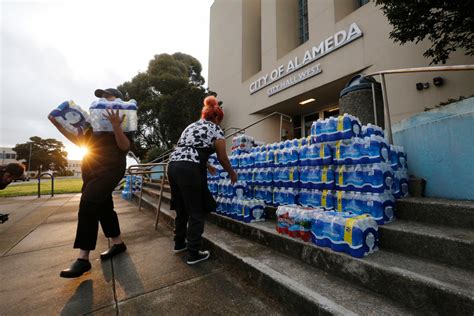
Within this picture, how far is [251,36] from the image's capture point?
454 inches

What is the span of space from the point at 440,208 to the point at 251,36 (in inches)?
465

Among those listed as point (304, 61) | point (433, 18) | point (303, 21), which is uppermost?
point (303, 21)

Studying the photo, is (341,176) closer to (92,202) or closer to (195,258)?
(195,258)

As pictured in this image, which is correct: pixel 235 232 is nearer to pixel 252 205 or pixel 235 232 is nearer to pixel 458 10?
pixel 252 205

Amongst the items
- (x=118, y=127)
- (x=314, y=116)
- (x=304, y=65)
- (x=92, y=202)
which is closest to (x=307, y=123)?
(x=314, y=116)

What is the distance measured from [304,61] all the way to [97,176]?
26.1ft

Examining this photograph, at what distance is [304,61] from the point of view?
8031mm

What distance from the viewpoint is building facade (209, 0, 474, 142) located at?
546 centimetres

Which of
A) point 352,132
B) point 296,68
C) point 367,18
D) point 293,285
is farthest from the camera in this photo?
point 296,68

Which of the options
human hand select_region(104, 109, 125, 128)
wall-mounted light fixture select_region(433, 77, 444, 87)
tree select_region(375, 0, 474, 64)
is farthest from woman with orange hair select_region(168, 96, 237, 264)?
wall-mounted light fixture select_region(433, 77, 444, 87)

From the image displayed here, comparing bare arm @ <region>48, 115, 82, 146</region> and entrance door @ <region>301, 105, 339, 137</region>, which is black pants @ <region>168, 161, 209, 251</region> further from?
entrance door @ <region>301, 105, 339, 137</region>

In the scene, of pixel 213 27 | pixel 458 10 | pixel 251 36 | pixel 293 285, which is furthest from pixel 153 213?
pixel 213 27

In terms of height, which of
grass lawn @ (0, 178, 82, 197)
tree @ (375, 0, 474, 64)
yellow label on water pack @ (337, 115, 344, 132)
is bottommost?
grass lawn @ (0, 178, 82, 197)

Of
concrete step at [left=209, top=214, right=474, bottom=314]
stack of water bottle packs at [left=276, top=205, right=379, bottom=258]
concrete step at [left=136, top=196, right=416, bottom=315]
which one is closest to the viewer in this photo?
concrete step at [left=209, top=214, right=474, bottom=314]
